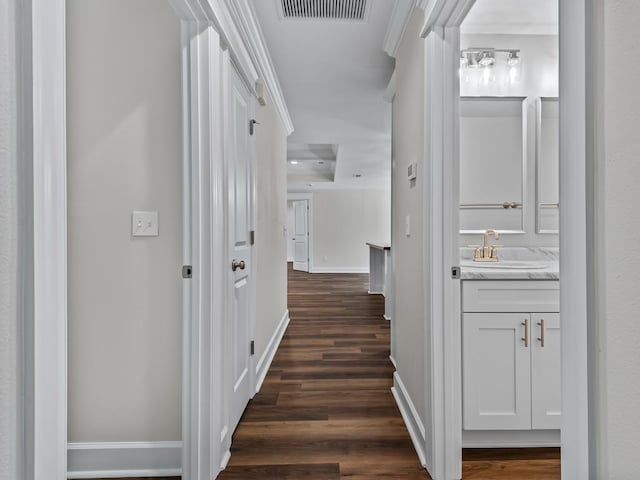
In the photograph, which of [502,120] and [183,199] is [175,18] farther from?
[502,120]

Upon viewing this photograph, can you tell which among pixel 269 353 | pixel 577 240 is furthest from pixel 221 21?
pixel 269 353

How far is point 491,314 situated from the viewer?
68.8 inches

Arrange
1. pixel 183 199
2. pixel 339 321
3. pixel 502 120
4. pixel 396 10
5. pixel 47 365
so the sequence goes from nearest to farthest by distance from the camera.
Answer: pixel 47 365, pixel 183 199, pixel 396 10, pixel 502 120, pixel 339 321

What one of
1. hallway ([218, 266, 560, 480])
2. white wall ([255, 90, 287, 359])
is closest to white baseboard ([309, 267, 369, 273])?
white wall ([255, 90, 287, 359])

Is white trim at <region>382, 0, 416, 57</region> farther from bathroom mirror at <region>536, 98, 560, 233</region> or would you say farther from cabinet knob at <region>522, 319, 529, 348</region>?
cabinet knob at <region>522, 319, 529, 348</region>

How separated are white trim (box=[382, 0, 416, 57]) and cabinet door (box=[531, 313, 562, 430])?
169cm

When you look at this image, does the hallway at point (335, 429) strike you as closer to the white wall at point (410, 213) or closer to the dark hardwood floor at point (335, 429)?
the dark hardwood floor at point (335, 429)

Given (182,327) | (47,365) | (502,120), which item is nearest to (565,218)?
(47,365)

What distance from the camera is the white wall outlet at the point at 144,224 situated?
1.61 m

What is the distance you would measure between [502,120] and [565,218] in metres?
1.92

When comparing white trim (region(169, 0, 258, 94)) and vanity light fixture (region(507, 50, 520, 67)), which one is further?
vanity light fixture (region(507, 50, 520, 67))

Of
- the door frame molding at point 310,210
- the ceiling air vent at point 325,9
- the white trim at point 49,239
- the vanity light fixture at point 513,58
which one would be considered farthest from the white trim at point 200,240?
the door frame molding at point 310,210

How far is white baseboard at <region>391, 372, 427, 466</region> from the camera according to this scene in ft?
5.62

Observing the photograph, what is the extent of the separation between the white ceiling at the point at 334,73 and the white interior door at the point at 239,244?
0.47m
